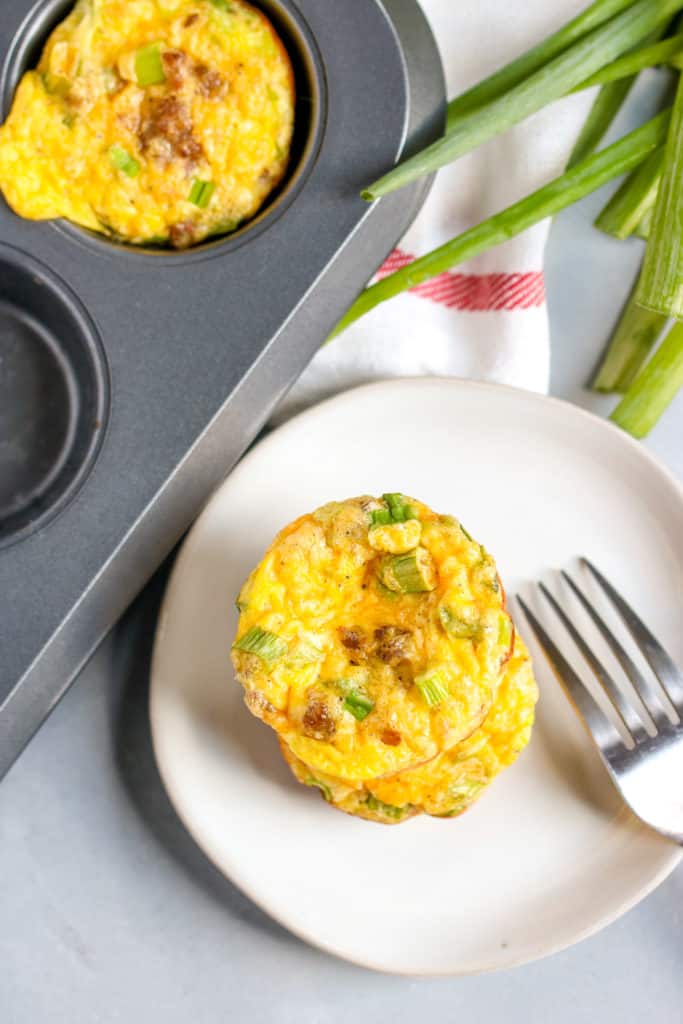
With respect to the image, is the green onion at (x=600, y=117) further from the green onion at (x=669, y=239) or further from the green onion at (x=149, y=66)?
the green onion at (x=149, y=66)

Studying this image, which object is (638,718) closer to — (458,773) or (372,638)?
(458,773)

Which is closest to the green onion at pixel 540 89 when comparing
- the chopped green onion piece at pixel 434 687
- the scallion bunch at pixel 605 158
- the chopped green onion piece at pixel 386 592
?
the scallion bunch at pixel 605 158

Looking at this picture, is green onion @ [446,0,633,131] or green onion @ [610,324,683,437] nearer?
green onion @ [446,0,633,131]

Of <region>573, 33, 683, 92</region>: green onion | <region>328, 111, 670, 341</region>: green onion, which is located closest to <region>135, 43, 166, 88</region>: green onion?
<region>328, 111, 670, 341</region>: green onion

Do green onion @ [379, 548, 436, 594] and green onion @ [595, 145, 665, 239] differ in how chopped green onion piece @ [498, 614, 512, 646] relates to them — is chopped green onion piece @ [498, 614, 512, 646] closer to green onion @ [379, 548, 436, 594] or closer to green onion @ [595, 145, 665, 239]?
green onion @ [379, 548, 436, 594]

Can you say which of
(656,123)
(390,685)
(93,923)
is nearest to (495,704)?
(390,685)
